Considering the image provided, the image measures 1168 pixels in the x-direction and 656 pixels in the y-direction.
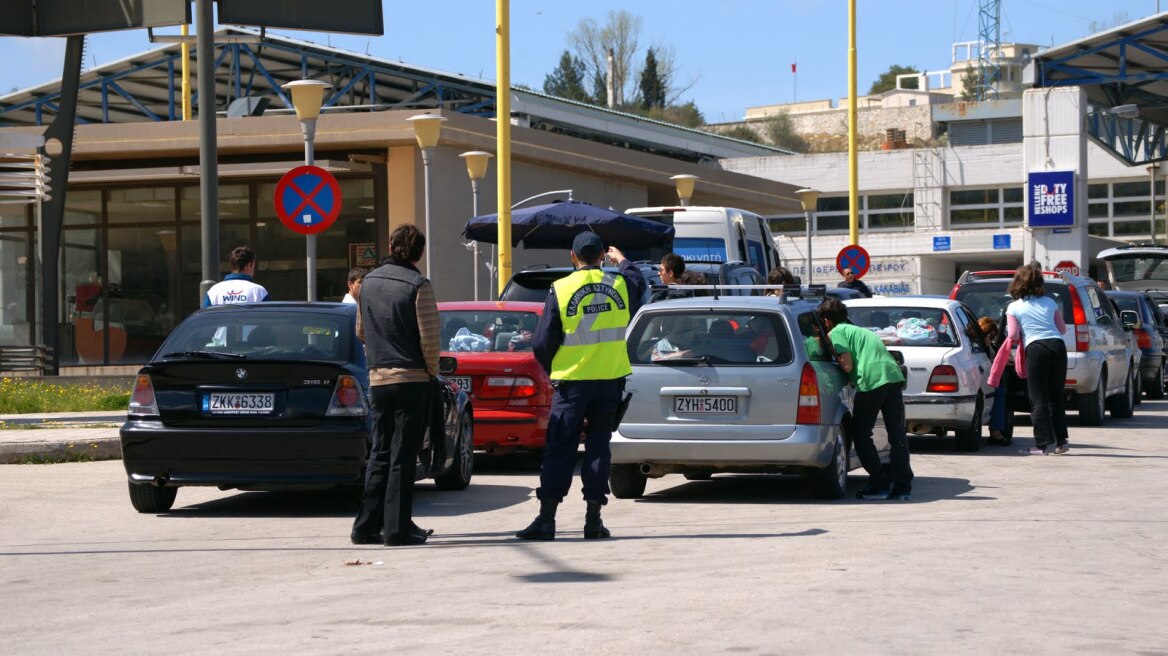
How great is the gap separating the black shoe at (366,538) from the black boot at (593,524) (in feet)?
4.15

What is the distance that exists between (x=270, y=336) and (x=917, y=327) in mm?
7761

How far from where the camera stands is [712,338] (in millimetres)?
11969

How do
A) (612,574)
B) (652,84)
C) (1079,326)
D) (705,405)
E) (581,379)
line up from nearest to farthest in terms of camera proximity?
(612,574)
(581,379)
(705,405)
(1079,326)
(652,84)

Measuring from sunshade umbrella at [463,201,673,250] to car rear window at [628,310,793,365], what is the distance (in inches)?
405

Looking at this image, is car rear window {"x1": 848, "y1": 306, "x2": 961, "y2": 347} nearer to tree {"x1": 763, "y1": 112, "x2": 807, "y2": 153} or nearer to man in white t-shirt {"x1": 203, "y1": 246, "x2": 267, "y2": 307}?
man in white t-shirt {"x1": 203, "y1": 246, "x2": 267, "y2": 307}

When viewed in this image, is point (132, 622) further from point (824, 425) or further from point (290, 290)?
point (290, 290)

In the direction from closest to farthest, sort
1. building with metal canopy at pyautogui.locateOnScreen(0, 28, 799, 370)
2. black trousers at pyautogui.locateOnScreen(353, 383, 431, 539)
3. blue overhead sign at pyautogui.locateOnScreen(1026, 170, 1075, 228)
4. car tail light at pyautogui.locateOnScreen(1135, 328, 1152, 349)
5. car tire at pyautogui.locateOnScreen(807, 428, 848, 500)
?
black trousers at pyautogui.locateOnScreen(353, 383, 431, 539) → car tire at pyautogui.locateOnScreen(807, 428, 848, 500) → car tail light at pyautogui.locateOnScreen(1135, 328, 1152, 349) → building with metal canopy at pyautogui.locateOnScreen(0, 28, 799, 370) → blue overhead sign at pyautogui.locateOnScreen(1026, 170, 1075, 228)

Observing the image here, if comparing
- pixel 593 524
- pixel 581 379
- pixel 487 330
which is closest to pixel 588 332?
pixel 581 379

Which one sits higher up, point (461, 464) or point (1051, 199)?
point (1051, 199)

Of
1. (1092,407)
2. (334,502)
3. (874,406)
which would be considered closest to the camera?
(334,502)

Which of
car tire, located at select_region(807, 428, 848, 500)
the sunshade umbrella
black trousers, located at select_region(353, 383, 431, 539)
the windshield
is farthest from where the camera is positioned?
the windshield

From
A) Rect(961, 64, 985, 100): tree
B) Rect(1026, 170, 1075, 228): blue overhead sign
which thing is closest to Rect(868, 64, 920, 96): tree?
Rect(961, 64, 985, 100): tree

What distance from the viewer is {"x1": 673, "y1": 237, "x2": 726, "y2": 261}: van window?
25.4 meters

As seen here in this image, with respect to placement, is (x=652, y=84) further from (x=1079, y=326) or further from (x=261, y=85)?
(x=1079, y=326)
